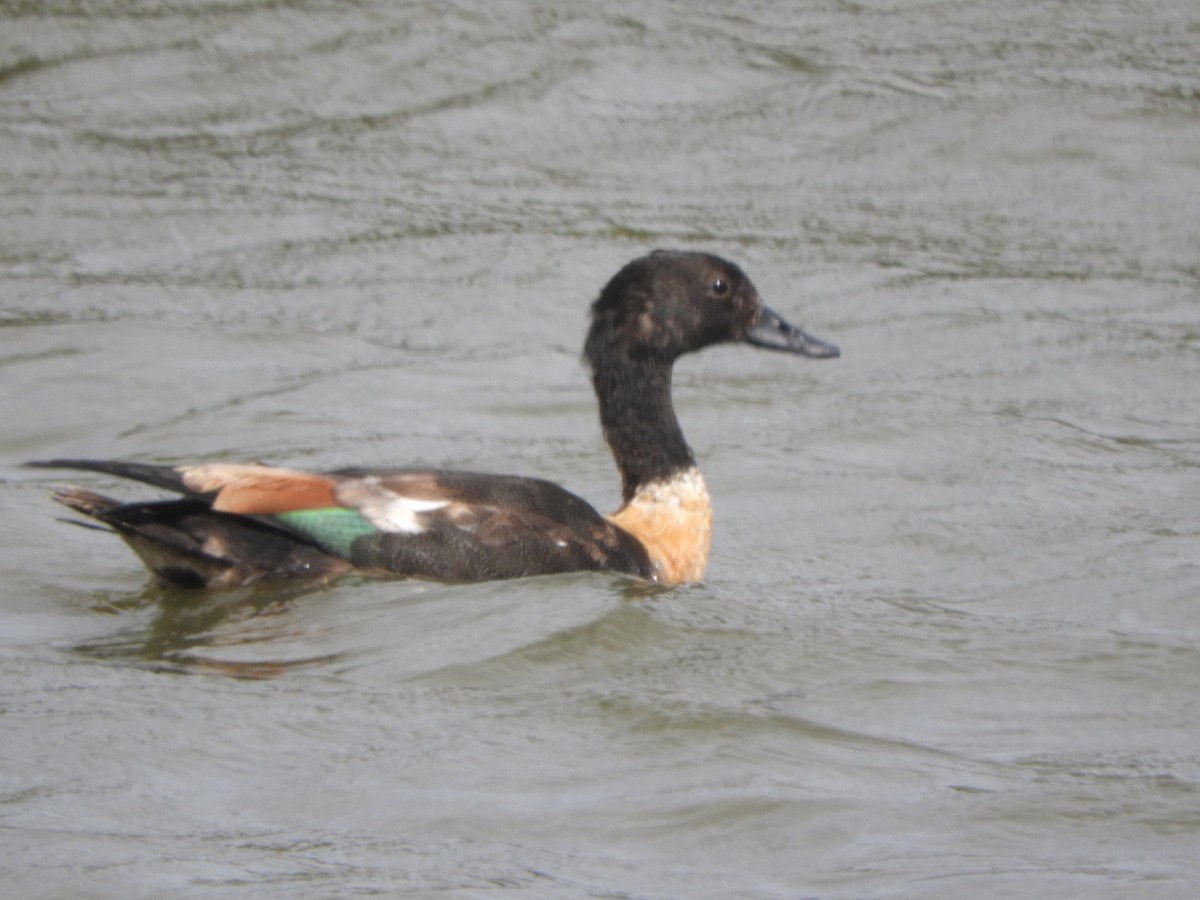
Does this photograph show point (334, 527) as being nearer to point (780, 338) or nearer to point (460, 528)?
point (460, 528)

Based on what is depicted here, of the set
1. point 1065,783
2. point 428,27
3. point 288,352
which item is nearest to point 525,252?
point 288,352

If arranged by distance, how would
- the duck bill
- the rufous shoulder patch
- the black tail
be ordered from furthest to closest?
the duck bill → the rufous shoulder patch → the black tail

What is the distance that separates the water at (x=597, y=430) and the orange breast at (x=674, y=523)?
0.38 feet

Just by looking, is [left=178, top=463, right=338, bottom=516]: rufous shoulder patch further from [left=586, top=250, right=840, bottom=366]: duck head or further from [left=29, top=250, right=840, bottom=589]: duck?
[left=586, top=250, right=840, bottom=366]: duck head

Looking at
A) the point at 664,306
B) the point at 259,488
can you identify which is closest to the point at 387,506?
the point at 259,488

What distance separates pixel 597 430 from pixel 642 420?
2.08 meters

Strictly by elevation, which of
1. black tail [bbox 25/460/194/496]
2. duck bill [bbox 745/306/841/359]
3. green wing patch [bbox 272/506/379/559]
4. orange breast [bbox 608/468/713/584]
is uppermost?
duck bill [bbox 745/306/841/359]

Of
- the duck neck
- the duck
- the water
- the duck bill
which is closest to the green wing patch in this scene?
the duck

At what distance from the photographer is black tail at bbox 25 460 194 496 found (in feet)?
21.9

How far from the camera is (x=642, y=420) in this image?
7910mm

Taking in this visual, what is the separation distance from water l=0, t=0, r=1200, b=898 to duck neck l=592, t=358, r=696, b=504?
1.58 feet

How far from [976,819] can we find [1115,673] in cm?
161

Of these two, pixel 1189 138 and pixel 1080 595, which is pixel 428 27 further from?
pixel 1080 595

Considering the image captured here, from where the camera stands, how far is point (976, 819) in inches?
209
